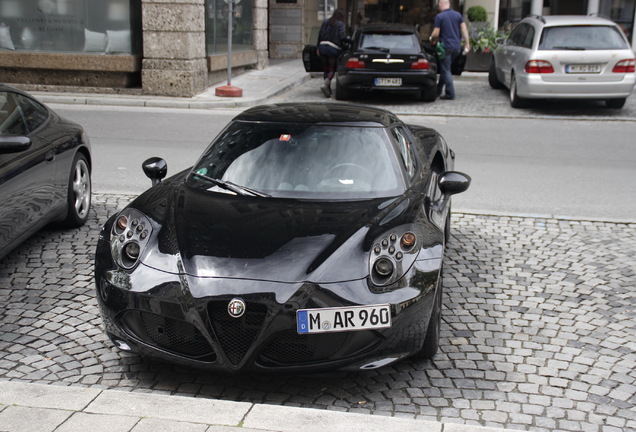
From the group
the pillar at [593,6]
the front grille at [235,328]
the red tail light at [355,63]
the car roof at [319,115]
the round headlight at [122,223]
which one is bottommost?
the front grille at [235,328]

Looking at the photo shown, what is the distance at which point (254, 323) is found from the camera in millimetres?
3834

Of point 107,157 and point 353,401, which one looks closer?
point 353,401

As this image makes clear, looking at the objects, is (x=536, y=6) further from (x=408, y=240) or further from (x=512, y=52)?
(x=408, y=240)

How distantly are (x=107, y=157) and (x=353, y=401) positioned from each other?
7.00 m

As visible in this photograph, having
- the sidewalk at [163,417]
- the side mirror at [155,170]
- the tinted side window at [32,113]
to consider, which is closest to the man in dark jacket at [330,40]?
the tinted side window at [32,113]

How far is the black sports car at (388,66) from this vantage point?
1533 cm

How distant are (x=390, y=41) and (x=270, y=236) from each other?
1207 cm

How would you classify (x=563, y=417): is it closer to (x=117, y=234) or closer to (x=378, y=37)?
(x=117, y=234)

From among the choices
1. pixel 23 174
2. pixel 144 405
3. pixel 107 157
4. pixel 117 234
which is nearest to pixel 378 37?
pixel 107 157

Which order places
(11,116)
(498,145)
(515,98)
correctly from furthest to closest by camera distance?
(515,98), (498,145), (11,116)

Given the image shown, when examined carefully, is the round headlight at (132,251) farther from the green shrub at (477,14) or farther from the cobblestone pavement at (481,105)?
the green shrub at (477,14)

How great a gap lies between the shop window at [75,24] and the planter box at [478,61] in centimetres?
853

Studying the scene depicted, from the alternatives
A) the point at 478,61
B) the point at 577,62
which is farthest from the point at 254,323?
the point at 478,61

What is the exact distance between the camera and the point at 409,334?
4.07m
